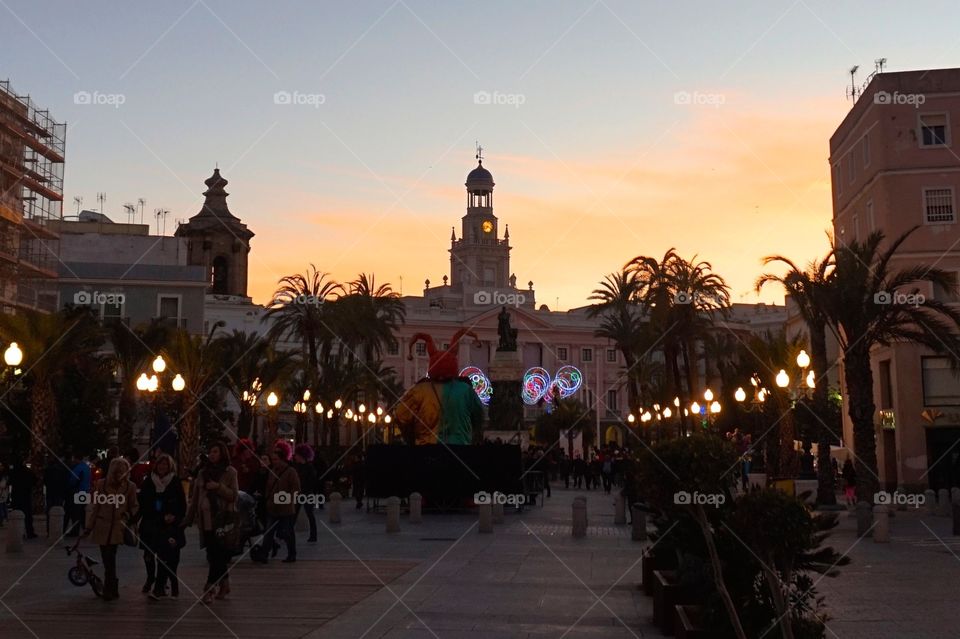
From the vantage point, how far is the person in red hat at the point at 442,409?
101 feet

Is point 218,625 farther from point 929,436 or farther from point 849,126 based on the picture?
point 849,126

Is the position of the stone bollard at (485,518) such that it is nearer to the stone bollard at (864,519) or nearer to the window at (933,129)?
the stone bollard at (864,519)

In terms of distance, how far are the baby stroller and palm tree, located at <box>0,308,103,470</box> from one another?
14.0m

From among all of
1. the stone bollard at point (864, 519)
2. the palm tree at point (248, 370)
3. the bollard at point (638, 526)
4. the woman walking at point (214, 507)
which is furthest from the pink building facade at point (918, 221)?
the woman walking at point (214, 507)

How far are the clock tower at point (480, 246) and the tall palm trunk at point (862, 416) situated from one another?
327 feet

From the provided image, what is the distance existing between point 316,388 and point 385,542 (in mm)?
25461

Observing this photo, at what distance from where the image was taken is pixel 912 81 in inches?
1540

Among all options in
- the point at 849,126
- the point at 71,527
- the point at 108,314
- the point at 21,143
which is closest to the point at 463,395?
the point at 71,527

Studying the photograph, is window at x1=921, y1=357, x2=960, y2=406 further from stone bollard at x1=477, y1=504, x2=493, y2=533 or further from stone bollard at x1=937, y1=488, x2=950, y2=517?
stone bollard at x1=477, y1=504, x2=493, y2=533

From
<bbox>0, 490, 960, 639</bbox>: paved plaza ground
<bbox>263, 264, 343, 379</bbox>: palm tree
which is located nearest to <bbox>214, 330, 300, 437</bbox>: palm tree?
<bbox>263, 264, 343, 379</bbox>: palm tree

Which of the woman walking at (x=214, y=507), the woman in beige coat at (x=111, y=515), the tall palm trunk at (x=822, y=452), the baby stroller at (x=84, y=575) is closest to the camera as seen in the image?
the woman walking at (x=214, y=507)

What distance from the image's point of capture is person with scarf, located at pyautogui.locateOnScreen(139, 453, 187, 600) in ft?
41.4

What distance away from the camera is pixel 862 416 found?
1104 inches

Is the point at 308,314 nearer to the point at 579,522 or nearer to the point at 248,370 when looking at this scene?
the point at 248,370
